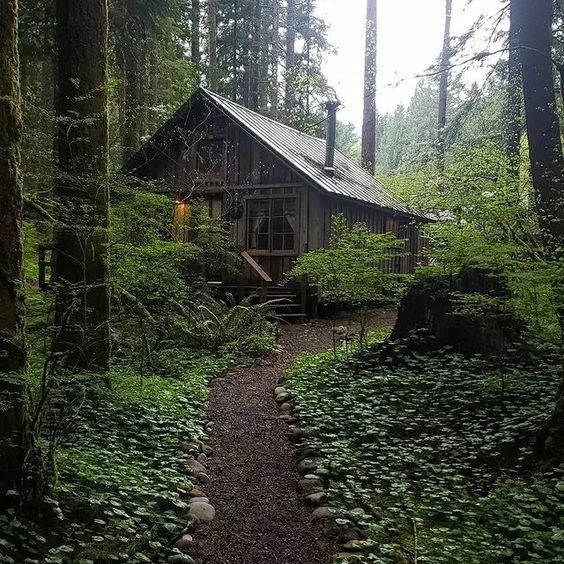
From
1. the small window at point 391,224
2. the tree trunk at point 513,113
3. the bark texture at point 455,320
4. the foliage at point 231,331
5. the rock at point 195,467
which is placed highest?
the tree trunk at point 513,113

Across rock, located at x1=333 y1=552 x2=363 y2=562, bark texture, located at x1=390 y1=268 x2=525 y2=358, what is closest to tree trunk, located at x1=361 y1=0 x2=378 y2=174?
bark texture, located at x1=390 y1=268 x2=525 y2=358

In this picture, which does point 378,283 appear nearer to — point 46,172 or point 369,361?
point 369,361

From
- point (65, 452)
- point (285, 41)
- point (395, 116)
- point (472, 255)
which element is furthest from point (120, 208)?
point (395, 116)

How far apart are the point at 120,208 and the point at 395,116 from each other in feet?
165

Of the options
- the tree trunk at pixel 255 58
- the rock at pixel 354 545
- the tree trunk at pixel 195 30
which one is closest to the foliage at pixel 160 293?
the rock at pixel 354 545

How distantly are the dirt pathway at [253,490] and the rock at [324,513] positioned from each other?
62mm

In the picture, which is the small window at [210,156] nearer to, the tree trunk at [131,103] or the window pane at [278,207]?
the tree trunk at [131,103]

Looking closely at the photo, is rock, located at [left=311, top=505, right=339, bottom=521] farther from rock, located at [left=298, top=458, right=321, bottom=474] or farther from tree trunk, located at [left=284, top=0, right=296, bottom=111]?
tree trunk, located at [left=284, top=0, right=296, bottom=111]

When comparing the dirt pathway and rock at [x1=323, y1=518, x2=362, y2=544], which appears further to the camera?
rock at [x1=323, y1=518, x2=362, y2=544]

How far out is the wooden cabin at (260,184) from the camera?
14.5 metres

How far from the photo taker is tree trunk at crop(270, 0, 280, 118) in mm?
24812

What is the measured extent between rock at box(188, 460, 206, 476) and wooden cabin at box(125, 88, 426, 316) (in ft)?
30.5

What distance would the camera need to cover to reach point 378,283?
834 centimetres

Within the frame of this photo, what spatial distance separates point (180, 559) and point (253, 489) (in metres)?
1.35
